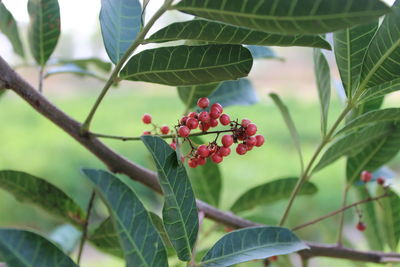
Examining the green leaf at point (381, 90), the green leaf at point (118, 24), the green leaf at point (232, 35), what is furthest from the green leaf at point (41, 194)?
the green leaf at point (381, 90)

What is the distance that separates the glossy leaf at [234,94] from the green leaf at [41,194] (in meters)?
0.28

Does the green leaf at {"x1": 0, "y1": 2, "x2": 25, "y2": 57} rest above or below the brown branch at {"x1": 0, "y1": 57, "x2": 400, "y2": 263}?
above

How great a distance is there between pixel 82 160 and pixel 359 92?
4.25m

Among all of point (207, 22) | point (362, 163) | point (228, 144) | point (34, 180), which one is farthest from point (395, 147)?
point (34, 180)

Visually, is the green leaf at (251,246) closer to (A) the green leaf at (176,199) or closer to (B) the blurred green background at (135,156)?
(A) the green leaf at (176,199)

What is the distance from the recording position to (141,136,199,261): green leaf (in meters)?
0.44

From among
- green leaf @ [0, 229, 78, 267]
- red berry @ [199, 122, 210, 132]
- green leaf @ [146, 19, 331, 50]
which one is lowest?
green leaf @ [0, 229, 78, 267]

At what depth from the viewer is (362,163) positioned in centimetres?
79

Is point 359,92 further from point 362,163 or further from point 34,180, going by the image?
point 34,180

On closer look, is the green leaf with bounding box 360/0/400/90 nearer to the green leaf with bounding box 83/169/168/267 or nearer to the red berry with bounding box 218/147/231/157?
the red berry with bounding box 218/147/231/157

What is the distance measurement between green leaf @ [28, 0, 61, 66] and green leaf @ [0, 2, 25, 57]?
0.05 meters

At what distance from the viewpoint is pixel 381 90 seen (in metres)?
0.54

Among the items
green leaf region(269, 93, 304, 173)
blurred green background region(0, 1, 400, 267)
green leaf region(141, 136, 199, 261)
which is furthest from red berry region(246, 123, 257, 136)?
blurred green background region(0, 1, 400, 267)

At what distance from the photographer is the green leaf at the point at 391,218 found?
85 cm
